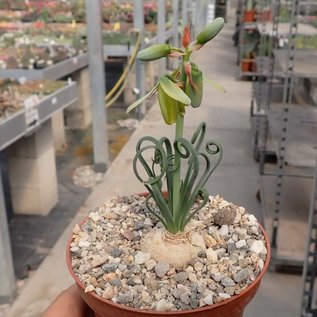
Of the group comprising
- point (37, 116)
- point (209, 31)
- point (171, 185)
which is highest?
point (209, 31)

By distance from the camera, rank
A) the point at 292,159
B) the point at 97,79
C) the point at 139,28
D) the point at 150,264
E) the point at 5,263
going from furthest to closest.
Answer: the point at 139,28 < the point at 97,79 < the point at 292,159 < the point at 5,263 < the point at 150,264

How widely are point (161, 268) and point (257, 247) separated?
0.56ft

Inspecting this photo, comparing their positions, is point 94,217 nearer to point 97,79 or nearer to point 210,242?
point 210,242

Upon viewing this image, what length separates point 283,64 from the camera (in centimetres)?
257

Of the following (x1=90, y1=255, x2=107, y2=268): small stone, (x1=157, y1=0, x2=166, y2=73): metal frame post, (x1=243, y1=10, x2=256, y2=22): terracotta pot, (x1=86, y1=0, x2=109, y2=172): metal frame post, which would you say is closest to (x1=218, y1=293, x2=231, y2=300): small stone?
(x1=90, y1=255, x2=107, y2=268): small stone

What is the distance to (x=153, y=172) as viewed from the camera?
79cm

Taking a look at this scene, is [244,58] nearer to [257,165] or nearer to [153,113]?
[153,113]

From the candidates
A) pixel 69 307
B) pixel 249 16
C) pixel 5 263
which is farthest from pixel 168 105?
pixel 249 16

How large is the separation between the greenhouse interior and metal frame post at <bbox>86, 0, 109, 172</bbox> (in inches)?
0.5

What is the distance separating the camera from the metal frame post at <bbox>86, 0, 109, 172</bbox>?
356 cm

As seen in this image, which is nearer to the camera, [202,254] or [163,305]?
[163,305]

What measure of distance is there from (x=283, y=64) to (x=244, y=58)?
5328 millimetres

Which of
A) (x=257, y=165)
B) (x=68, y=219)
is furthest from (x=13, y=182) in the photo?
(x=257, y=165)

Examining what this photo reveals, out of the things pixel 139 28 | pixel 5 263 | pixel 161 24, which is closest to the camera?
pixel 5 263
